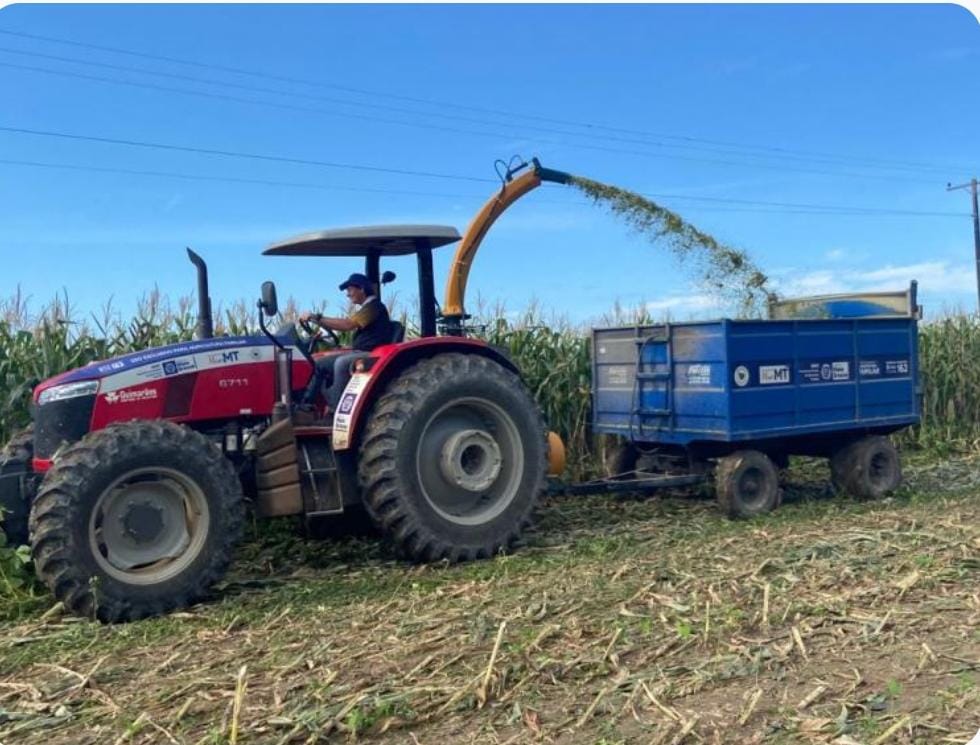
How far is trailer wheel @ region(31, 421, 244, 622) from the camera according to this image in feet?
16.4

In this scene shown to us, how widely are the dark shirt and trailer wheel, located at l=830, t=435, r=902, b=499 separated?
453 cm

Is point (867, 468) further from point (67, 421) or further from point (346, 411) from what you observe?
point (67, 421)

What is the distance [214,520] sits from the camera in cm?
542

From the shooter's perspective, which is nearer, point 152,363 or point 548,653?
point 548,653

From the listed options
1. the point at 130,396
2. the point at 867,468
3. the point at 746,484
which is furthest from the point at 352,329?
the point at 867,468

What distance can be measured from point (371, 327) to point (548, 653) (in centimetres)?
311

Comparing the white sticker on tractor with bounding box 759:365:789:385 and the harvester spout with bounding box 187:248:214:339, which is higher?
the harvester spout with bounding box 187:248:214:339

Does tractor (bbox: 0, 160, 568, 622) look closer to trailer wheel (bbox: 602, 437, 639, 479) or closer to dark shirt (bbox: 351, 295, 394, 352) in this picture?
dark shirt (bbox: 351, 295, 394, 352)

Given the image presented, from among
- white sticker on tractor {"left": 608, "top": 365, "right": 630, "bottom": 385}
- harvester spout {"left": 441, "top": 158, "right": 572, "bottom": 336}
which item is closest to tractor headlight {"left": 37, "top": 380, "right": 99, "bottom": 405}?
harvester spout {"left": 441, "top": 158, "right": 572, "bottom": 336}

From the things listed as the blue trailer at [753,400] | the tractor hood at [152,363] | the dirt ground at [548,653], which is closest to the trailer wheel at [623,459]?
the blue trailer at [753,400]

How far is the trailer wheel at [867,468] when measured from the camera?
8.99 m

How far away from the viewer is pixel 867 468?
354 inches

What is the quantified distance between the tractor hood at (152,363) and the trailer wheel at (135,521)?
21.8 inches

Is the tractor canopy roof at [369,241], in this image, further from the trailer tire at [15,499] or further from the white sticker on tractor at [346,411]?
the trailer tire at [15,499]
